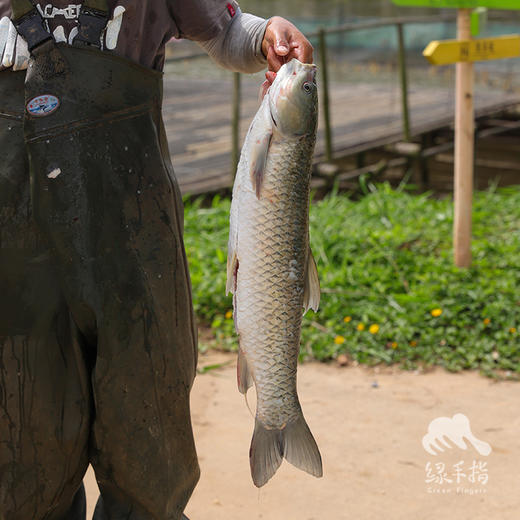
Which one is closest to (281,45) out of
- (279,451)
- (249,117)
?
(279,451)

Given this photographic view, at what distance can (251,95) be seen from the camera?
12109 mm

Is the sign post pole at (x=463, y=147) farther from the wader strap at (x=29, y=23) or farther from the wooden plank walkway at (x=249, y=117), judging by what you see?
the wader strap at (x=29, y=23)

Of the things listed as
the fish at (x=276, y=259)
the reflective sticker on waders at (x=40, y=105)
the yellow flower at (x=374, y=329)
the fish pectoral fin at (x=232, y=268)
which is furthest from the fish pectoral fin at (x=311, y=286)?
the yellow flower at (x=374, y=329)

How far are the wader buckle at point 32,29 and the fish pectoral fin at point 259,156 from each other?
0.57 meters

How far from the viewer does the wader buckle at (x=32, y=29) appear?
1.99 meters

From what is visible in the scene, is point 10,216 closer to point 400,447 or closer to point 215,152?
point 400,447

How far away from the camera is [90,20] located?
204cm

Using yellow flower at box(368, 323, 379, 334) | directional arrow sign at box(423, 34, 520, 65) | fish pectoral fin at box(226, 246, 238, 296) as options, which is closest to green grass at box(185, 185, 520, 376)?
yellow flower at box(368, 323, 379, 334)

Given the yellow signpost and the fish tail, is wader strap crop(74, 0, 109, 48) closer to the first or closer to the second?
the fish tail

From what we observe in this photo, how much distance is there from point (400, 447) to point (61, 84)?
Answer: 2.52 metres

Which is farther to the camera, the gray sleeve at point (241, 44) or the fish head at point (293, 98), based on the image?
the gray sleeve at point (241, 44)

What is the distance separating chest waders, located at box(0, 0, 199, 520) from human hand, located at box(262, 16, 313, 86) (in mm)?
330

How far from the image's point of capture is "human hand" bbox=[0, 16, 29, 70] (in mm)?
2008

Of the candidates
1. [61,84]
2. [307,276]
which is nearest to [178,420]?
[307,276]
